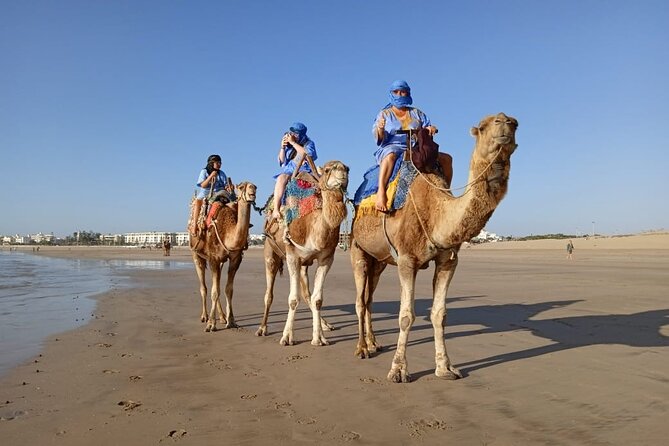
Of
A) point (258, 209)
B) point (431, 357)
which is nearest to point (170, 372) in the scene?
point (431, 357)

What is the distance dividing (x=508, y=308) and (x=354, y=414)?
817cm

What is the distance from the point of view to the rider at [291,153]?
29.5ft

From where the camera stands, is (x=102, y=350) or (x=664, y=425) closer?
(x=664, y=425)

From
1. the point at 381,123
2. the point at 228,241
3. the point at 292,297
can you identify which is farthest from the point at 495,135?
the point at 228,241

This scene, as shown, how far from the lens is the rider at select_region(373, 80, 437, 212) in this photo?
22.0ft

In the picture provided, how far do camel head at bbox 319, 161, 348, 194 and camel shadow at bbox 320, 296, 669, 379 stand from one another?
8.39 ft

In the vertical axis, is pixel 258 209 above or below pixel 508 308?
above

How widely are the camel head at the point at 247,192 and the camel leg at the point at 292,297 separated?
1595 millimetres

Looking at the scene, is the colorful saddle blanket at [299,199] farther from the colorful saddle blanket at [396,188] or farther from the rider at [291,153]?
the colorful saddle blanket at [396,188]

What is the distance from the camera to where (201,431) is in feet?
14.2

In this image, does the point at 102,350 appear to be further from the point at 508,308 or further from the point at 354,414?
the point at 508,308

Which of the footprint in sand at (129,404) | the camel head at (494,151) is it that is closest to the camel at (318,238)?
the camel head at (494,151)

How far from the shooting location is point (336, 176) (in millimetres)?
7453

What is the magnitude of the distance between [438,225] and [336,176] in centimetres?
206
